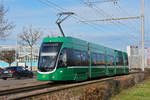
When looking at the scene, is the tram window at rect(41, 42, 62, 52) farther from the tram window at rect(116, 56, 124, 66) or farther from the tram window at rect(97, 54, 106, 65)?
the tram window at rect(116, 56, 124, 66)

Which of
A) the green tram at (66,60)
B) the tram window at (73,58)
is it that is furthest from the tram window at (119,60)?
the tram window at (73,58)

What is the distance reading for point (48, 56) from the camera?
18.4 m

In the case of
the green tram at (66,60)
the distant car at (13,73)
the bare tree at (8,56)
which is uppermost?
the bare tree at (8,56)

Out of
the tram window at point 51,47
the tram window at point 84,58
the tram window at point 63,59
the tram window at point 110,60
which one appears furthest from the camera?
the tram window at point 110,60

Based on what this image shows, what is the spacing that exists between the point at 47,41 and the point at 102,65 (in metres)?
9.04

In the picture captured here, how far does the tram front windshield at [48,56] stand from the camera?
1811 centimetres

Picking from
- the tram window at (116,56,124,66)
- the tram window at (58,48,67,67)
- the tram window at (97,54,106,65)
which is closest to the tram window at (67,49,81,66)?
the tram window at (58,48,67,67)

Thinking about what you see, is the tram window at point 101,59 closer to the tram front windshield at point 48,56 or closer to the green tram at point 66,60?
the green tram at point 66,60

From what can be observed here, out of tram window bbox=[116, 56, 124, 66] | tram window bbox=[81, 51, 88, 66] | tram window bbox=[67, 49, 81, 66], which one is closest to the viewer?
tram window bbox=[67, 49, 81, 66]

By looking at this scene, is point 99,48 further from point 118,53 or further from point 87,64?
point 118,53

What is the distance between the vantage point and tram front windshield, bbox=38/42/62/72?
18.1 m

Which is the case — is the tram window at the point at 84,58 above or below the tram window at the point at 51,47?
below

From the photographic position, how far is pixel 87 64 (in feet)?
73.1

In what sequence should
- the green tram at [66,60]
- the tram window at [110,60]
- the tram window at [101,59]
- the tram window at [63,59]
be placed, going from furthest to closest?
the tram window at [110,60] → the tram window at [101,59] → the tram window at [63,59] → the green tram at [66,60]
